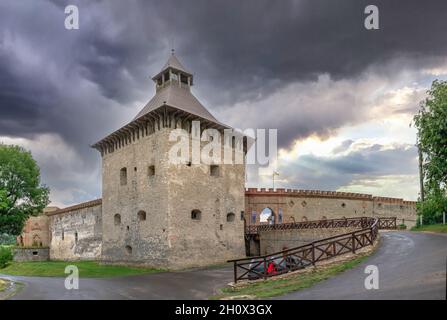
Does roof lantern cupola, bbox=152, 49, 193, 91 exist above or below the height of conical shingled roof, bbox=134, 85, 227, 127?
above

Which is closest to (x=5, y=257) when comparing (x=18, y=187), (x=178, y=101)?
(x=18, y=187)

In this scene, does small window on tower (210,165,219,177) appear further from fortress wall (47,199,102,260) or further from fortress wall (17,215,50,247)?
fortress wall (17,215,50,247)

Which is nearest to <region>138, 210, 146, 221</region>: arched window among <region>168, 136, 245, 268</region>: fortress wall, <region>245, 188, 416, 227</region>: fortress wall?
<region>168, 136, 245, 268</region>: fortress wall

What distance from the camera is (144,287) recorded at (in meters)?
15.7

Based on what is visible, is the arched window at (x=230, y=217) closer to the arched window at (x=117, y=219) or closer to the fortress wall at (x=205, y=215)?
the fortress wall at (x=205, y=215)

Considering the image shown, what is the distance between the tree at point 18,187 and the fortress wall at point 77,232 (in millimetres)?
4531

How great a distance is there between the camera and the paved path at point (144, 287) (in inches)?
534

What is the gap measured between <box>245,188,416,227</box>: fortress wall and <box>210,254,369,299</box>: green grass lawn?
18585 mm

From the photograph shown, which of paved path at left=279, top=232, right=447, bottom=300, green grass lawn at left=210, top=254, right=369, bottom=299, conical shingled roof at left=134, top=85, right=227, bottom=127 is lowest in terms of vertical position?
A: green grass lawn at left=210, top=254, right=369, bottom=299

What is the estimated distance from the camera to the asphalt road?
8.48m

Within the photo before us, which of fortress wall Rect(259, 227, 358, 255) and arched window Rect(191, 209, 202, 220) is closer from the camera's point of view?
fortress wall Rect(259, 227, 358, 255)

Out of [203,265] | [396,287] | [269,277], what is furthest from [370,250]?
[203,265]
